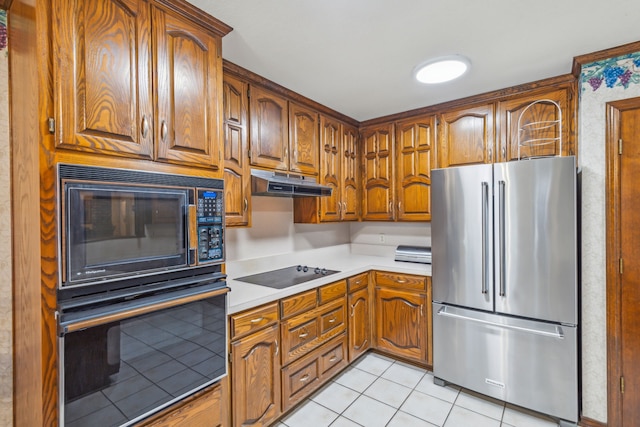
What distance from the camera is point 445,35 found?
5.39 ft

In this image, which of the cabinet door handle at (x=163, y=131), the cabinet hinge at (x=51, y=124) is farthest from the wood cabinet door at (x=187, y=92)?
the cabinet hinge at (x=51, y=124)

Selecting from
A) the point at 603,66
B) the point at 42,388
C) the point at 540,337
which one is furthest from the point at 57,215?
the point at 603,66

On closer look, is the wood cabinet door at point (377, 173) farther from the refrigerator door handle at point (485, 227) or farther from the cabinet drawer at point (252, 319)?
the cabinet drawer at point (252, 319)

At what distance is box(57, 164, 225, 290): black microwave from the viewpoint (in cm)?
102

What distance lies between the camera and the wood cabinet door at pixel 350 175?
3.05m

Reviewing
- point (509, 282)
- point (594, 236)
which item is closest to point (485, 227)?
point (509, 282)

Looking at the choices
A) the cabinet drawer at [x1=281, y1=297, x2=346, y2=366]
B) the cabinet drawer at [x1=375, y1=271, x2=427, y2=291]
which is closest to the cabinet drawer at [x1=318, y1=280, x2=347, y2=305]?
the cabinet drawer at [x1=281, y1=297, x2=346, y2=366]

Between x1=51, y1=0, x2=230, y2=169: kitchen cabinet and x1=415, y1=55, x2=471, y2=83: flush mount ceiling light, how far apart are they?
1.29 metres

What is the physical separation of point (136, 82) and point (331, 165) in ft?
6.14

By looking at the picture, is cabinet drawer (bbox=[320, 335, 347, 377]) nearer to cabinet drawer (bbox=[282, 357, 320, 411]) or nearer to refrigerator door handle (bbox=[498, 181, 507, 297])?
cabinet drawer (bbox=[282, 357, 320, 411])

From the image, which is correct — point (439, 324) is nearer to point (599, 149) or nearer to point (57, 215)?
point (599, 149)

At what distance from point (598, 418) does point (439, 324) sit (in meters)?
1.04

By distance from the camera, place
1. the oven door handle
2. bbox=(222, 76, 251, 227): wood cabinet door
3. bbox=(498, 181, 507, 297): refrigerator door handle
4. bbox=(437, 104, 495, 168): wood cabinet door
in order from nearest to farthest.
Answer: the oven door handle, bbox=(222, 76, 251, 227): wood cabinet door, bbox=(498, 181, 507, 297): refrigerator door handle, bbox=(437, 104, 495, 168): wood cabinet door

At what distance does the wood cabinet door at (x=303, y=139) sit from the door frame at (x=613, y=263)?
2.03m
